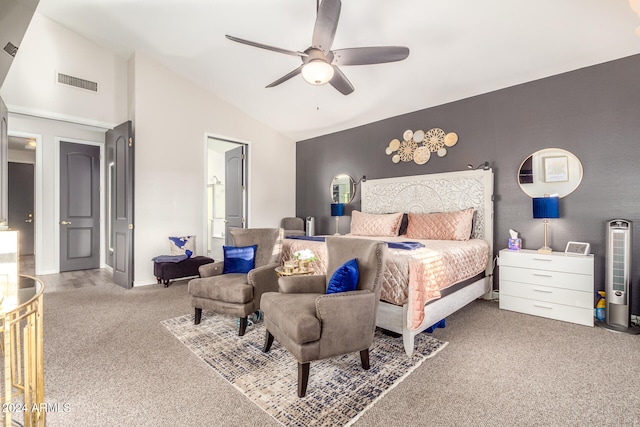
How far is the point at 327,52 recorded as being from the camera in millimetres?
2580

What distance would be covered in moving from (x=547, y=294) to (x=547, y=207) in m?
0.93

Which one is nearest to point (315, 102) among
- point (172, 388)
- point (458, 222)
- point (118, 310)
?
point (458, 222)

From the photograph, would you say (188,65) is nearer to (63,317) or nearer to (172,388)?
(63,317)

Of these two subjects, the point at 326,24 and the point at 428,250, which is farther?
the point at 428,250

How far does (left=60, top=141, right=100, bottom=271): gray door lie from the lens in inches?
215

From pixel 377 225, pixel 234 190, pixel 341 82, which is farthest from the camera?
pixel 234 190

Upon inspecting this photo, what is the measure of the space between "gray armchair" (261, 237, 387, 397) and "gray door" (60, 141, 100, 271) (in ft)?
17.2

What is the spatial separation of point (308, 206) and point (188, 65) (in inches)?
129

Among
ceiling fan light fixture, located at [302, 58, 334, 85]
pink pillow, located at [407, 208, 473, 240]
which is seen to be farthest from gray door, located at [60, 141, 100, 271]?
pink pillow, located at [407, 208, 473, 240]

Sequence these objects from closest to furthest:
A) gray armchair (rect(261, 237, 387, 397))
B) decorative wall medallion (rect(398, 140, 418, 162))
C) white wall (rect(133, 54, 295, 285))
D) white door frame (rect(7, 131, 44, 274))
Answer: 1. gray armchair (rect(261, 237, 387, 397))
2. white wall (rect(133, 54, 295, 285))
3. decorative wall medallion (rect(398, 140, 418, 162))
4. white door frame (rect(7, 131, 44, 274))

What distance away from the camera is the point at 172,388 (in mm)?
1901

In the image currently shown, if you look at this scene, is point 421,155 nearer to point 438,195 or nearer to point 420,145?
point 420,145

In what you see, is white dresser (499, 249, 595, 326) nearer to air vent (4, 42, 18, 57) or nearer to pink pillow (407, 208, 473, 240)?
pink pillow (407, 208, 473, 240)

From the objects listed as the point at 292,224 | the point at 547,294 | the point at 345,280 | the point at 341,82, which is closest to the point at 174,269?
the point at 292,224
